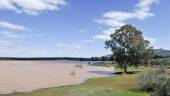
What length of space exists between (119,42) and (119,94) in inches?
2719

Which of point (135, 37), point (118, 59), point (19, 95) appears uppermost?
point (135, 37)

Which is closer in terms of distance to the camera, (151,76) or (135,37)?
(151,76)

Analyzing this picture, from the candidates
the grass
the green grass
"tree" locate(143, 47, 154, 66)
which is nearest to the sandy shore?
the grass

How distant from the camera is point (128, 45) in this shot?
10238 centimetres

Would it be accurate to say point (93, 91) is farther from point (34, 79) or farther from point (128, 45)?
point (128, 45)

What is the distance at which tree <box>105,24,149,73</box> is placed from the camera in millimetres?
102000

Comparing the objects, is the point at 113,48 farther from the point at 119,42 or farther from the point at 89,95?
the point at 89,95

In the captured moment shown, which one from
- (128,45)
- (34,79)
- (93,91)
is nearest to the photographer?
(93,91)

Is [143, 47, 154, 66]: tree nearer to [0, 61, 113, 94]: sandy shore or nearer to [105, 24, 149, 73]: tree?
[105, 24, 149, 73]: tree

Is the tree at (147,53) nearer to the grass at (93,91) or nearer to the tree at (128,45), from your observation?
the tree at (128,45)

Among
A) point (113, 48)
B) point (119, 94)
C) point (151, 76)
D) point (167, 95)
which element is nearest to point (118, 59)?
point (113, 48)

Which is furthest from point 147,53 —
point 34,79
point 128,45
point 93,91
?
point 93,91

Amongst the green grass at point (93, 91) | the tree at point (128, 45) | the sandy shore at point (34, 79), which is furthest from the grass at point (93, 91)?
the tree at point (128, 45)

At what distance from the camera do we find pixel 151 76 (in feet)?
138
